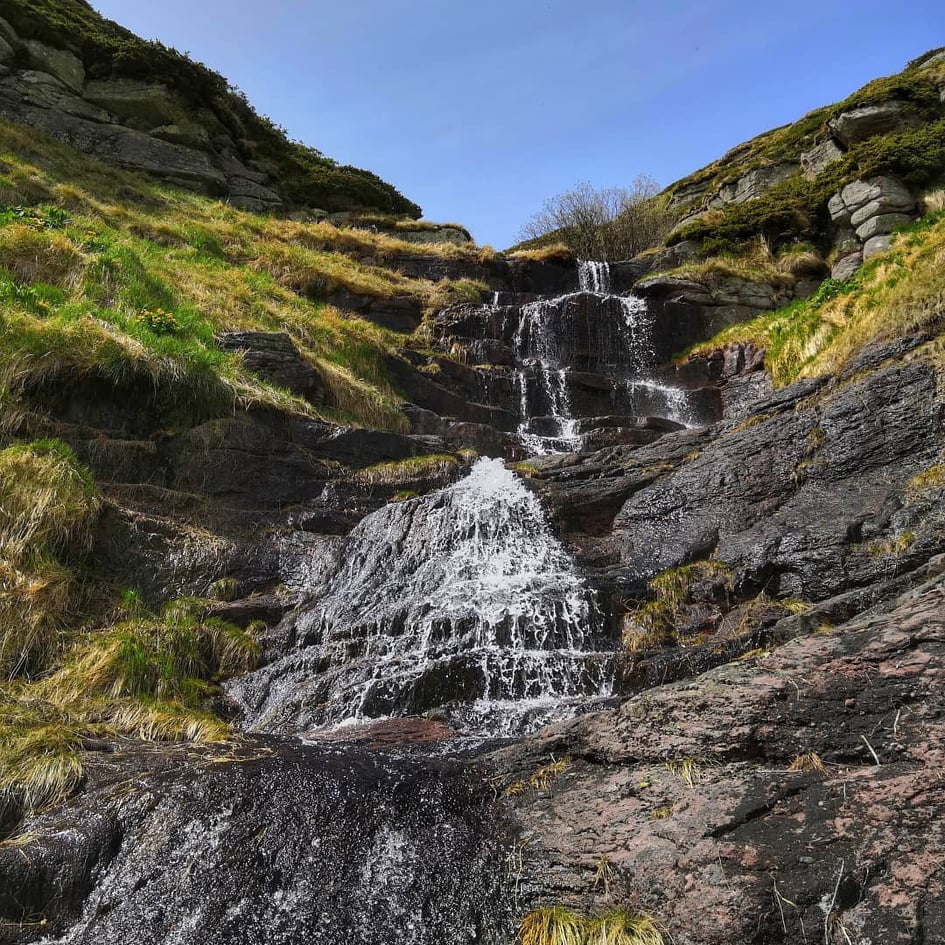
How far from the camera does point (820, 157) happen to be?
68.0ft

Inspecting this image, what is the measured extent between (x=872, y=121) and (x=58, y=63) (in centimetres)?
2380

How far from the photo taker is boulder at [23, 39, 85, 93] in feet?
68.3

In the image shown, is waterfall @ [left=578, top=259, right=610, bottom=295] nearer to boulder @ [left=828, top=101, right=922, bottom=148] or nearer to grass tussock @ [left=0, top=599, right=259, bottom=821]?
boulder @ [left=828, top=101, right=922, bottom=148]

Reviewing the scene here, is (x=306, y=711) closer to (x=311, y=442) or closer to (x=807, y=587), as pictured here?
(x=807, y=587)

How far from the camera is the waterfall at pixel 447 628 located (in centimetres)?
602

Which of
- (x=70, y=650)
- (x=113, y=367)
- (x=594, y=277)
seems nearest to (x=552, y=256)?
(x=594, y=277)

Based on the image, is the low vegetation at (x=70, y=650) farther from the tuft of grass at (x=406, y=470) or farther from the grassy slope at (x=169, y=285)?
the tuft of grass at (x=406, y=470)

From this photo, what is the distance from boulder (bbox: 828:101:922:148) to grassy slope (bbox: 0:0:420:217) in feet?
52.4

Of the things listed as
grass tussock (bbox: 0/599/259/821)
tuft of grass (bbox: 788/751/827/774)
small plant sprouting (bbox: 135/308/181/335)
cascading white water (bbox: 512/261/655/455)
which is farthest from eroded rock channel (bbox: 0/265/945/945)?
cascading white water (bbox: 512/261/655/455)

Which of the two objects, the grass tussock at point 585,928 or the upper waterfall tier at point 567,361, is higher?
the upper waterfall tier at point 567,361

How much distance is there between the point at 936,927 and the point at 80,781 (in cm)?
431

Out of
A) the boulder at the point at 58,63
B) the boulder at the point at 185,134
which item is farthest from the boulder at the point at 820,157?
the boulder at the point at 58,63

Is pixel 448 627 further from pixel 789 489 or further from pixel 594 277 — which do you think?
pixel 594 277

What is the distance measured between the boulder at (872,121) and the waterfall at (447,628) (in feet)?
53.2
